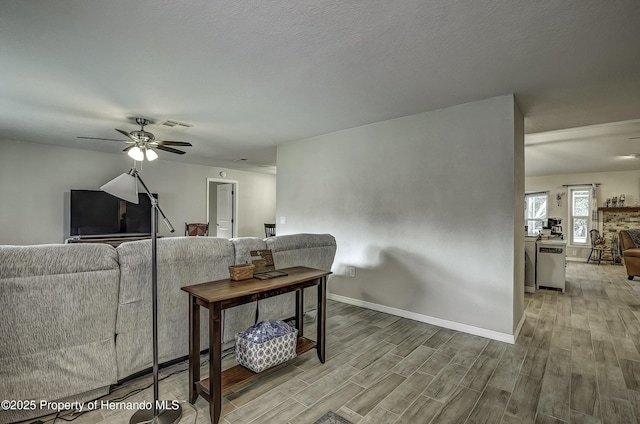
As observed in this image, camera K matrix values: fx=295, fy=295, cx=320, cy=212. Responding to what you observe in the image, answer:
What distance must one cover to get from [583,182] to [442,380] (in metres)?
8.98

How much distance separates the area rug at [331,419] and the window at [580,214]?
9739mm

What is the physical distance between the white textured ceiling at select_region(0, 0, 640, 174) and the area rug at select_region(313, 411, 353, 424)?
2423 mm

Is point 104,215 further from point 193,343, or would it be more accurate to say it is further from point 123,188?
point 193,343

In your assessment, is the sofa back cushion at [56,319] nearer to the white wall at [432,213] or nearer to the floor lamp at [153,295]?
the floor lamp at [153,295]

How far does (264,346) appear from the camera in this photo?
2053 mm

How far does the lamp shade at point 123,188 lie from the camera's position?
169 cm

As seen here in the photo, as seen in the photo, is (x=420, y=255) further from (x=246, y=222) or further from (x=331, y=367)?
(x=246, y=222)

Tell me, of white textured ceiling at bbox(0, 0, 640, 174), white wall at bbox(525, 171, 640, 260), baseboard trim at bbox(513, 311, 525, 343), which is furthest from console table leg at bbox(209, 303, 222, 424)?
white wall at bbox(525, 171, 640, 260)

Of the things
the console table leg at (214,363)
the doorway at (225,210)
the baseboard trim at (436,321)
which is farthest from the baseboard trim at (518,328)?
the doorway at (225,210)

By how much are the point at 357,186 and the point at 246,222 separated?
191 inches

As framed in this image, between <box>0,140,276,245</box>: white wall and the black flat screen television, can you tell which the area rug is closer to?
the black flat screen television

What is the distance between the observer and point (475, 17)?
178cm

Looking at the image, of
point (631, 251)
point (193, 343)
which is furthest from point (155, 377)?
point (631, 251)

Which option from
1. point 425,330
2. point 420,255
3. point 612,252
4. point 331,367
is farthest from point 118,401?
point 612,252
